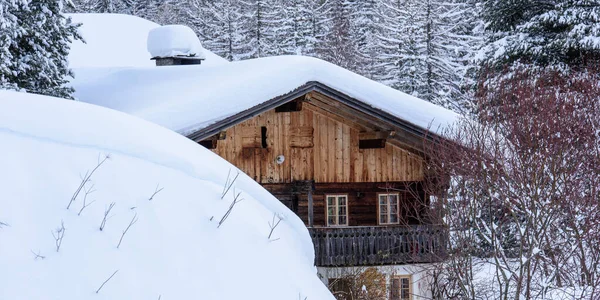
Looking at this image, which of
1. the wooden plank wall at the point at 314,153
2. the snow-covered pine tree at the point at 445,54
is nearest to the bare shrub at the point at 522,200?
the wooden plank wall at the point at 314,153

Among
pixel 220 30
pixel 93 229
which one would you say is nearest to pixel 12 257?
pixel 93 229

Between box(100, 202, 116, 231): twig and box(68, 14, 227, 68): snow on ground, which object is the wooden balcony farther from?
box(68, 14, 227, 68): snow on ground

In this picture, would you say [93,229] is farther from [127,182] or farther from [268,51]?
[268,51]

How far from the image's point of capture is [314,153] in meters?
14.5

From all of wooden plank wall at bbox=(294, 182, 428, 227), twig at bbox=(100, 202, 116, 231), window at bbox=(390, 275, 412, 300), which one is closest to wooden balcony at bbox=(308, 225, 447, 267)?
window at bbox=(390, 275, 412, 300)

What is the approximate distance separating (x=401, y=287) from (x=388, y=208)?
5.53 ft

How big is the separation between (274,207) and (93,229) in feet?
7.11

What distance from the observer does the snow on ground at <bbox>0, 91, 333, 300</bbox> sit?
5.03m

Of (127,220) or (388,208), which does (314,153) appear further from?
(127,220)

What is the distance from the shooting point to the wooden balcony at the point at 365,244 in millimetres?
13641

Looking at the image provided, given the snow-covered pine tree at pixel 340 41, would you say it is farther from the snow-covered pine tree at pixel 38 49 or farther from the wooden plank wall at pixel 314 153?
the wooden plank wall at pixel 314 153

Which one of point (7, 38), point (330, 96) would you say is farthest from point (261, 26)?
point (330, 96)

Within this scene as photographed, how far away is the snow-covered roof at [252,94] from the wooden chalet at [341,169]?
0.82 feet

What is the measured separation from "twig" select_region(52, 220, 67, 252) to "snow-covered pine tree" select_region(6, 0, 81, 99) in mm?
10536
